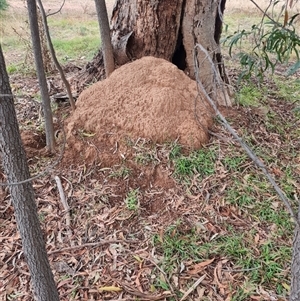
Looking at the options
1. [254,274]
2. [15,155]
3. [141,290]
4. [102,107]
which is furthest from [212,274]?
[102,107]

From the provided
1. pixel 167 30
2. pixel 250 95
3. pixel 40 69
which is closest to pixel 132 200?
pixel 40 69

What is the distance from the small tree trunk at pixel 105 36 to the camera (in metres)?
2.65

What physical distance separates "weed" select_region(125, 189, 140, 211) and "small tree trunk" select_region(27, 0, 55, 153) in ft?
2.21

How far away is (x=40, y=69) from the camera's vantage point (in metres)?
2.27

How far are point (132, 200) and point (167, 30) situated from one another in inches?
57.9

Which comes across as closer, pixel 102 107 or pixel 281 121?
pixel 102 107

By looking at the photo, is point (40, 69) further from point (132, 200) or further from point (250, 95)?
point (250, 95)

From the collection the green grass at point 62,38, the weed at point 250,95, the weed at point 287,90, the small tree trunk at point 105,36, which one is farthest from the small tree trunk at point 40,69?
the weed at point 287,90

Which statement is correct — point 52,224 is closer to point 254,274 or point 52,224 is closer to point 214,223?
point 214,223

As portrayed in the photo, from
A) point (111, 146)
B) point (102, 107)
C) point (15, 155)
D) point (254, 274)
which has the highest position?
point (15, 155)

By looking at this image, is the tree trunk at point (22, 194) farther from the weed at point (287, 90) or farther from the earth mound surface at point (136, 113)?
the weed at point (287, 90)

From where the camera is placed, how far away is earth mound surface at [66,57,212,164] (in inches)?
99.0

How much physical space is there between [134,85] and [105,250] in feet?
4.04

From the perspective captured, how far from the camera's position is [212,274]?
1.90m
